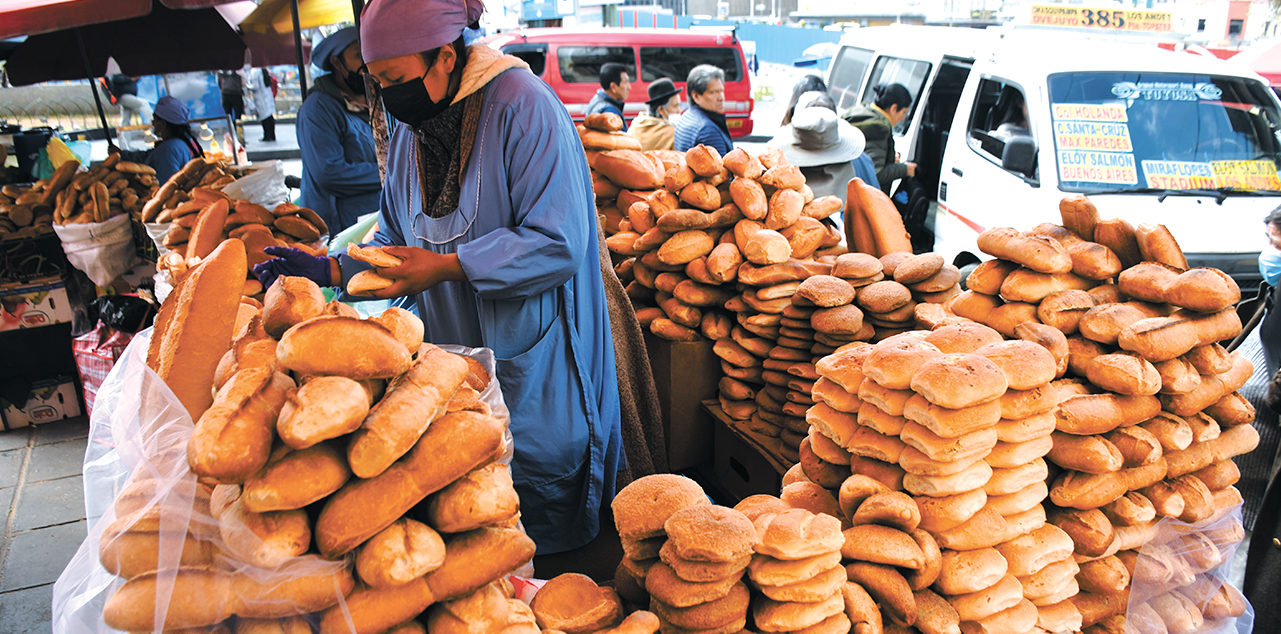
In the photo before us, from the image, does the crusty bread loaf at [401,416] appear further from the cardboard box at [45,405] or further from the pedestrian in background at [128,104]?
the pedestrian in background at [128,104]

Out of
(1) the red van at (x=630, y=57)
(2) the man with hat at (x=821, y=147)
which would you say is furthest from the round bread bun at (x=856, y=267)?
(1) the red van at (x=630, y=57)

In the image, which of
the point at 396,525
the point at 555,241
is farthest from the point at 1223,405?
the point at 396,525

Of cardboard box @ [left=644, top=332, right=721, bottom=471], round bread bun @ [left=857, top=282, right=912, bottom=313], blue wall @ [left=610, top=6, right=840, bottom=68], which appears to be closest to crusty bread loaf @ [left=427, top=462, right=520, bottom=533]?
round bread bun @ [left=857, top=282, right=912, bottom=313]

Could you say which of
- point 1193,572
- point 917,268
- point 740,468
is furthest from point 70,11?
point 1193,572

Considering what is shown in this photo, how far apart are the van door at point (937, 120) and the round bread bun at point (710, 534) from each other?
17.0 feet

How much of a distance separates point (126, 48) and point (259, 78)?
7.25m

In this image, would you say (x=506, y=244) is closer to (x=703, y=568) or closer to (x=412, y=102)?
(x=412, y=102)

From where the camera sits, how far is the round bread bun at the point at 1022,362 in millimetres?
1497

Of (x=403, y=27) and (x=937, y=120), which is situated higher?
(x=403, y=27)

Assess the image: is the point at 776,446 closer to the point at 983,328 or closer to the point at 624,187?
the point at 983,328

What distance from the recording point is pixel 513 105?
2.08m

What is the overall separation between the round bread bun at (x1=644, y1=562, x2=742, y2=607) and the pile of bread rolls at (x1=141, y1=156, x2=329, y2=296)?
1.76 meters

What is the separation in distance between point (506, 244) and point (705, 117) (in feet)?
11.8

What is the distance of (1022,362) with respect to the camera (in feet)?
4.99
